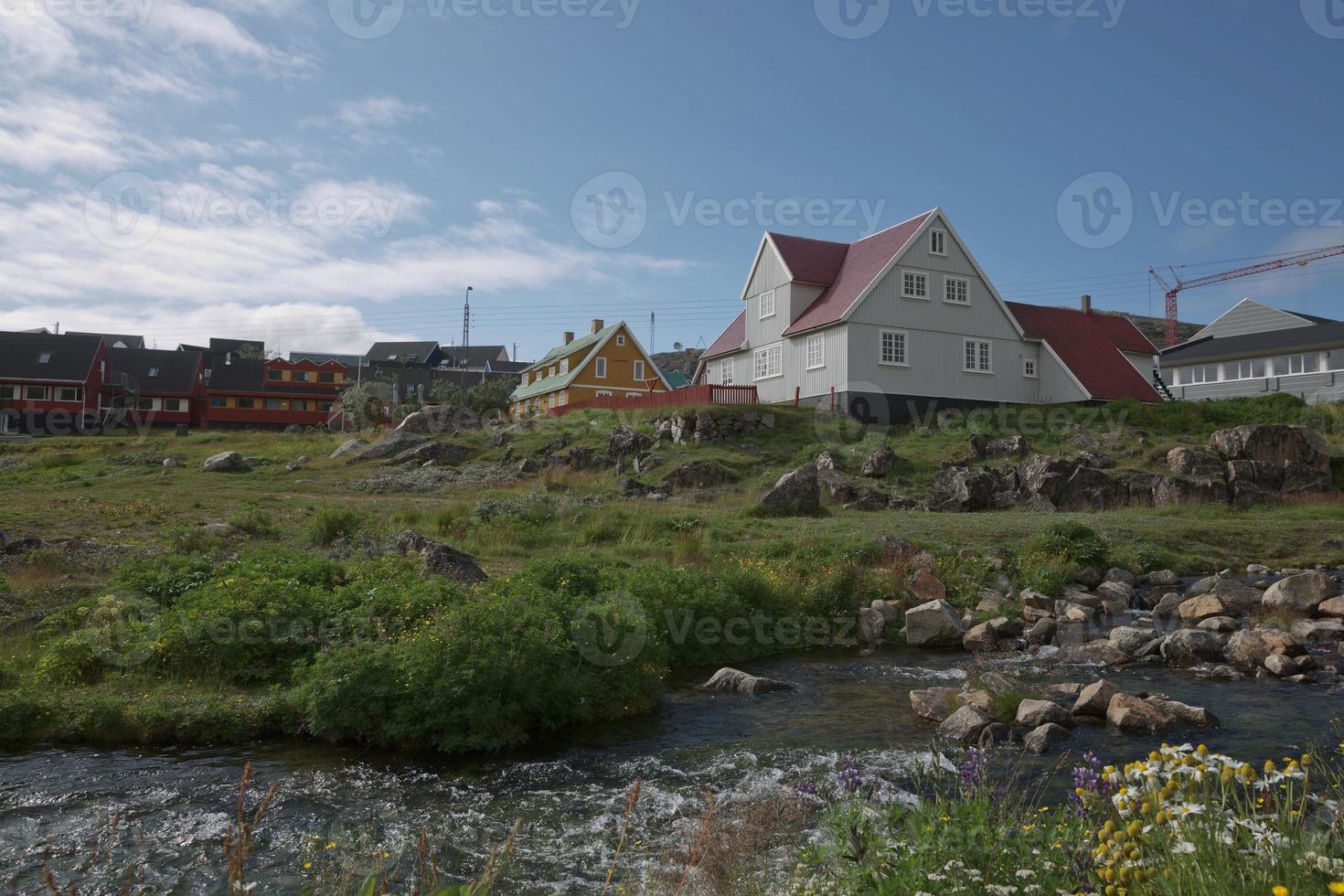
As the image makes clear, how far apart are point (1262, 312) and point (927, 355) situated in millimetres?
39339

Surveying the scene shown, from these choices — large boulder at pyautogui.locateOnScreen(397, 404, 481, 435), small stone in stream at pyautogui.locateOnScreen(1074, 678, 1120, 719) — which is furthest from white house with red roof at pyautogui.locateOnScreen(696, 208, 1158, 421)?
small stone in stream at pyautogui.locateOnScreen(1074, 678, 1120, 719)

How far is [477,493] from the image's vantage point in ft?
102

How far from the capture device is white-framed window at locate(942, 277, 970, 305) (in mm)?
39438

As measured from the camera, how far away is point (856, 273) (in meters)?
40.1

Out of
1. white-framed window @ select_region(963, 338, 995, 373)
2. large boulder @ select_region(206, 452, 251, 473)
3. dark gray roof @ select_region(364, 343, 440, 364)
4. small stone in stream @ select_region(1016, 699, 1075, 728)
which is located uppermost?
dark gray roof @ select_region(364, 343, 440, 364)

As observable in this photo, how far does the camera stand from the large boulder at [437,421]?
44.3 meters

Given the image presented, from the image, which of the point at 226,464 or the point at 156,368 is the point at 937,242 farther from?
the point at 156,368

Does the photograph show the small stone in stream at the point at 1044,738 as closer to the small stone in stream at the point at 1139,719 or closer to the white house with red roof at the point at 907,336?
the small stone in stream at the point at 1139,719

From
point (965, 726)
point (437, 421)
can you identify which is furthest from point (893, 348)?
point (965, 726)

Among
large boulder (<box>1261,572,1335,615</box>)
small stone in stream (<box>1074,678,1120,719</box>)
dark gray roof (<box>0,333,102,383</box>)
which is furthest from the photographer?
dark gray roof (<box>0,333,102,383</box>)

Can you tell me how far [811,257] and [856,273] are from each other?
3.48m

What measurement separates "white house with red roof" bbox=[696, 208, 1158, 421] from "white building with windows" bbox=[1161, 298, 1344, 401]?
504 inches

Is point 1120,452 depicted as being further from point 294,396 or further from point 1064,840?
point 294,396

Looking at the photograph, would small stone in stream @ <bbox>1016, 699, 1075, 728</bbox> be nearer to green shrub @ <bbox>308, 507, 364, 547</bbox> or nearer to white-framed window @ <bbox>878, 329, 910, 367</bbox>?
green shrub @ <bbox>308, 507, 364, 547</bbox>
